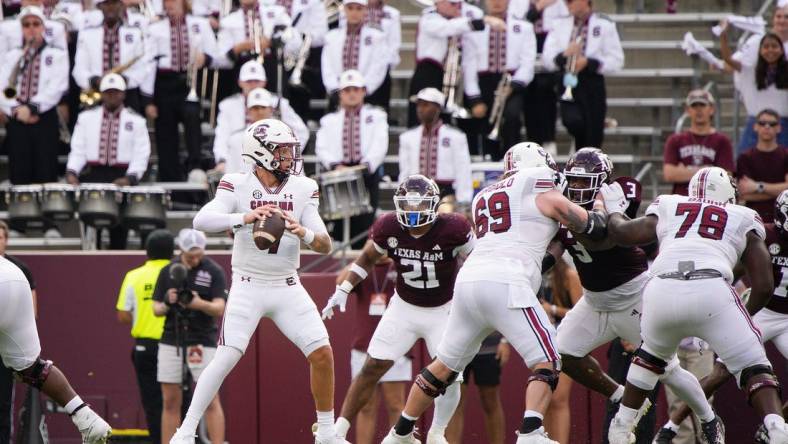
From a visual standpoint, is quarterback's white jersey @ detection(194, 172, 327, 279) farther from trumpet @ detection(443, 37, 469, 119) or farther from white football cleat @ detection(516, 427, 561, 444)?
trumpet @ detection(443, 37, 469, 119)

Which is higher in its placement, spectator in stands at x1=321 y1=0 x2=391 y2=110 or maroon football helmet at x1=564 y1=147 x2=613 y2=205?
spectator in stands at x1=321 y1=0 x2=391 y2=110

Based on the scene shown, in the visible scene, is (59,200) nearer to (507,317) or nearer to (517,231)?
(517,231)

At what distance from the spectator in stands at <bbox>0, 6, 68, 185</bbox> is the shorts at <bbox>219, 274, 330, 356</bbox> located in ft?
18.1

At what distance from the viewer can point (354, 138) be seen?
13.9 meters

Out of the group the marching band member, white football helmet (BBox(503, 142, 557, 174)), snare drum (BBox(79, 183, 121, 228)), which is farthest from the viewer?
the marching band member

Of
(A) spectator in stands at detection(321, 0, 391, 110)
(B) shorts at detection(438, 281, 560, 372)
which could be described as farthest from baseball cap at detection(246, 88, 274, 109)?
(B) shorts at detection(438, 281, 560, 372)

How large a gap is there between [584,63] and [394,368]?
14.1 feet

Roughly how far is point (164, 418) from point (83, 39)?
4810 millimetres

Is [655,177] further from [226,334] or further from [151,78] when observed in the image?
[226,334]

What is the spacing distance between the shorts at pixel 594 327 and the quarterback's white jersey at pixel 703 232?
0.68 metres

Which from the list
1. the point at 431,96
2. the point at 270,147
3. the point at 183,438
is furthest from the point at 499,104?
the point at 183,438

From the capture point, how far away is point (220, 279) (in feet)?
39.6

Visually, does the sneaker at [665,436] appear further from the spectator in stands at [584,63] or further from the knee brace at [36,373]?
the spectator in stands at [584,63]

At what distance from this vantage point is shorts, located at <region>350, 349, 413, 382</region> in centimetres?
1159
